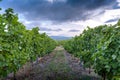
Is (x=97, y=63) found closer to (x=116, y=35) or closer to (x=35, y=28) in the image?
(x=116, y=35)

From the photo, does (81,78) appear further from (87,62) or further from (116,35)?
(116,35)

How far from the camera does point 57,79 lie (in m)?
15.9

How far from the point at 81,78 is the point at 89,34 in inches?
175

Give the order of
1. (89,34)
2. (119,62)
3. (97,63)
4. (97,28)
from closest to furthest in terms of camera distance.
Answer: (119,62) < (97,63) < (97,28) < (89,34)

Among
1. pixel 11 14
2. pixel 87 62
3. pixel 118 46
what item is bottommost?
pixel 87 62

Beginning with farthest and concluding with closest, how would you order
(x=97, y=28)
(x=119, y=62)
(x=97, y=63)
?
(x=97, y=28), (x=97, y=63), (x=119, y=62)

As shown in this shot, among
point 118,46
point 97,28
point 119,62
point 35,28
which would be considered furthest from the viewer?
point 35,28

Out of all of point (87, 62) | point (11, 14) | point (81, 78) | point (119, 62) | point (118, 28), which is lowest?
point (81, 78)

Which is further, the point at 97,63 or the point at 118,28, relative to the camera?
the point at 97,63

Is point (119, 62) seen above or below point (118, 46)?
below

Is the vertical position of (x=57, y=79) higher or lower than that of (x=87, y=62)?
lower

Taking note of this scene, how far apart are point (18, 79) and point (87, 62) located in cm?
528

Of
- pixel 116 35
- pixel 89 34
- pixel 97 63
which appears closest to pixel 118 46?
pixel 116 35

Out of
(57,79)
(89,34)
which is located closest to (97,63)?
(57,79)
